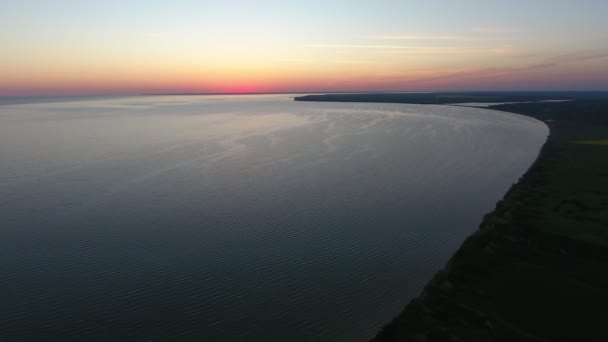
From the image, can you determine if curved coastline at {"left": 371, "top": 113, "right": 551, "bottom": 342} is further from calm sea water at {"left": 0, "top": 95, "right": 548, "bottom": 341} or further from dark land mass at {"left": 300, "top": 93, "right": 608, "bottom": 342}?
calm sea water at {"left": 0, "top": 95, "right": 548, "bottom": 341}

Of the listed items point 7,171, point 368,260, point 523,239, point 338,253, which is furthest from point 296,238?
point 7,171

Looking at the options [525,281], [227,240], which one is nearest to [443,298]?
[525,281]

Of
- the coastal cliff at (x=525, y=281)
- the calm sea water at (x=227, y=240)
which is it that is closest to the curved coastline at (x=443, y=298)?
the coastal cliff at (x=525, y=281)

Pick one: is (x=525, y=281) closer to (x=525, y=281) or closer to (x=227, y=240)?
(x=525, y=281)

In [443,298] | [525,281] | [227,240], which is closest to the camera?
[443,298]

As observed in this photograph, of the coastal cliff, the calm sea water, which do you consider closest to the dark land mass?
the coastal cliff

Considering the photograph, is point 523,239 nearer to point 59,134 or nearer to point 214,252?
point 214,252

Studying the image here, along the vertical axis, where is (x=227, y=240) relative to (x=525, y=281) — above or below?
below
